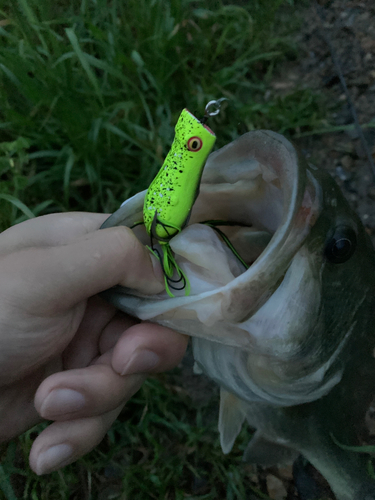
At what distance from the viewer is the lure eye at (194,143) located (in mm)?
847

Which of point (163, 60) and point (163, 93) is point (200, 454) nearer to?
point (163, 93)

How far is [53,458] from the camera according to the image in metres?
1.09

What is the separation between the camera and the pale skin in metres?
0.97

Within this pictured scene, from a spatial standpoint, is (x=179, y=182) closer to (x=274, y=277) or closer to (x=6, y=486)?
(x=274, y=277)

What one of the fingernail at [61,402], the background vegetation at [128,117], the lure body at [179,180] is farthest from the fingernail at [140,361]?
the background vegetation at [128,117]

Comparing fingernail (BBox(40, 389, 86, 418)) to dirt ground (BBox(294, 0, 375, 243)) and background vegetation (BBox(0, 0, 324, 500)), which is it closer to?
background vegetation (BBox(0, 0, 324, 500))

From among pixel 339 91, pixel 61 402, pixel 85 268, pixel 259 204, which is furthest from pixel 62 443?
pixel 339 91

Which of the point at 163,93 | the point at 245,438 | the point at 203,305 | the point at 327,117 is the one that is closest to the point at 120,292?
the point at 203,305

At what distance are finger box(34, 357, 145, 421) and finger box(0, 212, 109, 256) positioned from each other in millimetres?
368

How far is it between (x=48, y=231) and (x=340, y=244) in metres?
0.83

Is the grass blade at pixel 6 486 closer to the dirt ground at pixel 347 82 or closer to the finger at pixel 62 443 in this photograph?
the finger at pixel 62 443

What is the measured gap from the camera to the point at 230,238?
1.18 m

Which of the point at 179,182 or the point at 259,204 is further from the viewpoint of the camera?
the point at 259,204

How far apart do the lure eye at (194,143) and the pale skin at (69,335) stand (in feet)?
0.84
